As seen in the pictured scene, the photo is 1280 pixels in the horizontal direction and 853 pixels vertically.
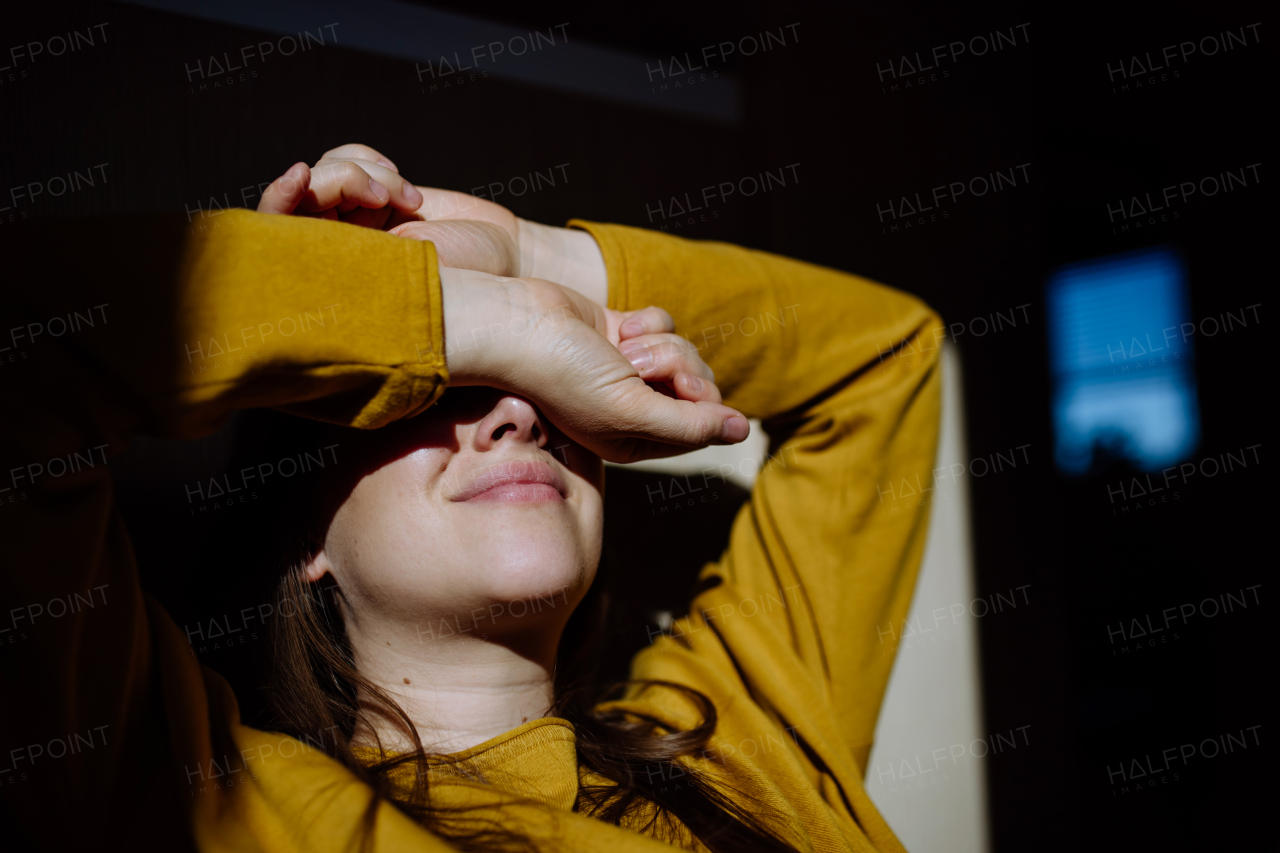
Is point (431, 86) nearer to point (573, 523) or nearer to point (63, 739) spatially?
point (573, 523)

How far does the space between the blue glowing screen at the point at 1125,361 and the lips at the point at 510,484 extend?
1794mm

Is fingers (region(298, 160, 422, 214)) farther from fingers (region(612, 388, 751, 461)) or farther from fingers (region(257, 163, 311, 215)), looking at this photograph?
fingers (region(612, 388, 751, 461))

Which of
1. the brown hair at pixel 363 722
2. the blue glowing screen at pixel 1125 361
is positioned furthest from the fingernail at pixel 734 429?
the blue glowing screen at pixel 1125 361

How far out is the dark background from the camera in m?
0.97

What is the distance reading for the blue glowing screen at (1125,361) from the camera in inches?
86.7

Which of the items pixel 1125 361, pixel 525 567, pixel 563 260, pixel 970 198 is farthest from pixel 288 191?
pixel 1125 361

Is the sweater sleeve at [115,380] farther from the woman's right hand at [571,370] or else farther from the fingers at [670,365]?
the fingers at [670,365]

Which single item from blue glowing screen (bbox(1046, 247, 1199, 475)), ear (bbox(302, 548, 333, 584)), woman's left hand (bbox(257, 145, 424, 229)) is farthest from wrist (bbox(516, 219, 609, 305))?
blue glowing screen (bbox(1046, 247, 1199, 475))

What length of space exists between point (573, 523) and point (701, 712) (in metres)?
0.34

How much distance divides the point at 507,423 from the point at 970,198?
106cm

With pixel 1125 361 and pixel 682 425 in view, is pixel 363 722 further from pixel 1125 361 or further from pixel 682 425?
pixel 1125 361

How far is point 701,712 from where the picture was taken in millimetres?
982

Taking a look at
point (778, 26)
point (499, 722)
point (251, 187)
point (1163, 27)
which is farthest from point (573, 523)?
point (1163, 27)

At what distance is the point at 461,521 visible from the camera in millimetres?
755
